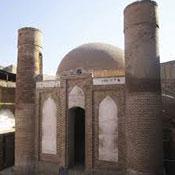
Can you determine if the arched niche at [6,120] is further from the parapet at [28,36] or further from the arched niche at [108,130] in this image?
the arched niche at [108,130]

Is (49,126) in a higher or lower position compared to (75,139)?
higher

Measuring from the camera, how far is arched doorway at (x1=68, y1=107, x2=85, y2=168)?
494 inches

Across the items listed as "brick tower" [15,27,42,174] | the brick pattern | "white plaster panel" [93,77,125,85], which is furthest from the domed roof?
the brick pattern

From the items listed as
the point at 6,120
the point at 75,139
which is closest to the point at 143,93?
the point at 75,139

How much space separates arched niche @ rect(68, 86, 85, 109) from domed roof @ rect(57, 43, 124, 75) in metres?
2.69

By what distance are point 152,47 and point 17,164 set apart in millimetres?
8780

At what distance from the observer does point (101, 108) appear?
11.7m

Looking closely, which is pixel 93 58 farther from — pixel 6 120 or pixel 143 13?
pixel 6 120

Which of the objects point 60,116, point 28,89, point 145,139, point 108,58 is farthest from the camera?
point 108,58

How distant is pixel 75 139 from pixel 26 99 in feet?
11.7

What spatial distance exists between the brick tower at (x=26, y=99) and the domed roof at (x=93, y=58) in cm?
263

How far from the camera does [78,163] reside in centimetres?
1320

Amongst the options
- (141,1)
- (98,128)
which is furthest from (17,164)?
(141,1)

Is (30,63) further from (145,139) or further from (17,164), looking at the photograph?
(145,139)
